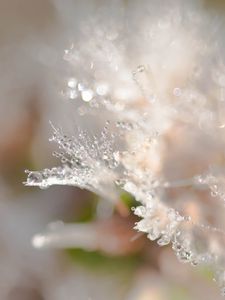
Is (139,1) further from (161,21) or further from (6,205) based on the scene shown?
(6,205)

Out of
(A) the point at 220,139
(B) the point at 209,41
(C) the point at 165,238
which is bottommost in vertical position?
(C) the point at 165,238

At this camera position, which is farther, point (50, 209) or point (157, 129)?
point (50, 209)

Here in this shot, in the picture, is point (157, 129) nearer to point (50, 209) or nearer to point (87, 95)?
point (87, 95)

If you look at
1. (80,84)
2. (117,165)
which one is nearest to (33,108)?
(80,84)

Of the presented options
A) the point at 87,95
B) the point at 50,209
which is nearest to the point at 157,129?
the point at 87,95
